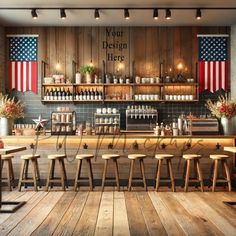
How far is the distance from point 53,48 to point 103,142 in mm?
3347

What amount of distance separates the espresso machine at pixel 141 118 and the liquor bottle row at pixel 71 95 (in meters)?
0.87

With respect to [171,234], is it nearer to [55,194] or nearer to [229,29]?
[55,194]

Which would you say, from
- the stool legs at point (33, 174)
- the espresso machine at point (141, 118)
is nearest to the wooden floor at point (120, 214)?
the stool legs at point (33, 174)

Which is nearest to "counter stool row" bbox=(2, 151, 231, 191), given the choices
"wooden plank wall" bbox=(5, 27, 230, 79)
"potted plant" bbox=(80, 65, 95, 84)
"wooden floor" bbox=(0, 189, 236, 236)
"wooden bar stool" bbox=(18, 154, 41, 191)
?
"wooden bar stool" bbox=(18, 154, 41, 191)

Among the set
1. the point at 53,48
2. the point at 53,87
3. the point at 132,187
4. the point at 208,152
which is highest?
the point at 53,48

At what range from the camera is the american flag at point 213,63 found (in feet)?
33.1

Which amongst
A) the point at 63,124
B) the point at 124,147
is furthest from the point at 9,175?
the point at 124,147

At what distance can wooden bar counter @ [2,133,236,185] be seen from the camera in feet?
26.5

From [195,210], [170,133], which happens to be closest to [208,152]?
[170,133]

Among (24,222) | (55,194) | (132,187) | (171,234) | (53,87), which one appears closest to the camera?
(171,234)

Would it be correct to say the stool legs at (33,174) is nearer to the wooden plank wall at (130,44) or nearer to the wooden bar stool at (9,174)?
the wooden bar stool at (9,174)

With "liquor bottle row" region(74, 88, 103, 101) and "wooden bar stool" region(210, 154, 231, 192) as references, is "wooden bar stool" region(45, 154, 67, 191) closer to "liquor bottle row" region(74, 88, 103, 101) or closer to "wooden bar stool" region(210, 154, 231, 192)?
"liquor bottle row" region(74, 88, 103, 101)

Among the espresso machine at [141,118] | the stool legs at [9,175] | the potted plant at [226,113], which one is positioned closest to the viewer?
the stool legs at [9,175]

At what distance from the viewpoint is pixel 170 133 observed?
8.14 metres
